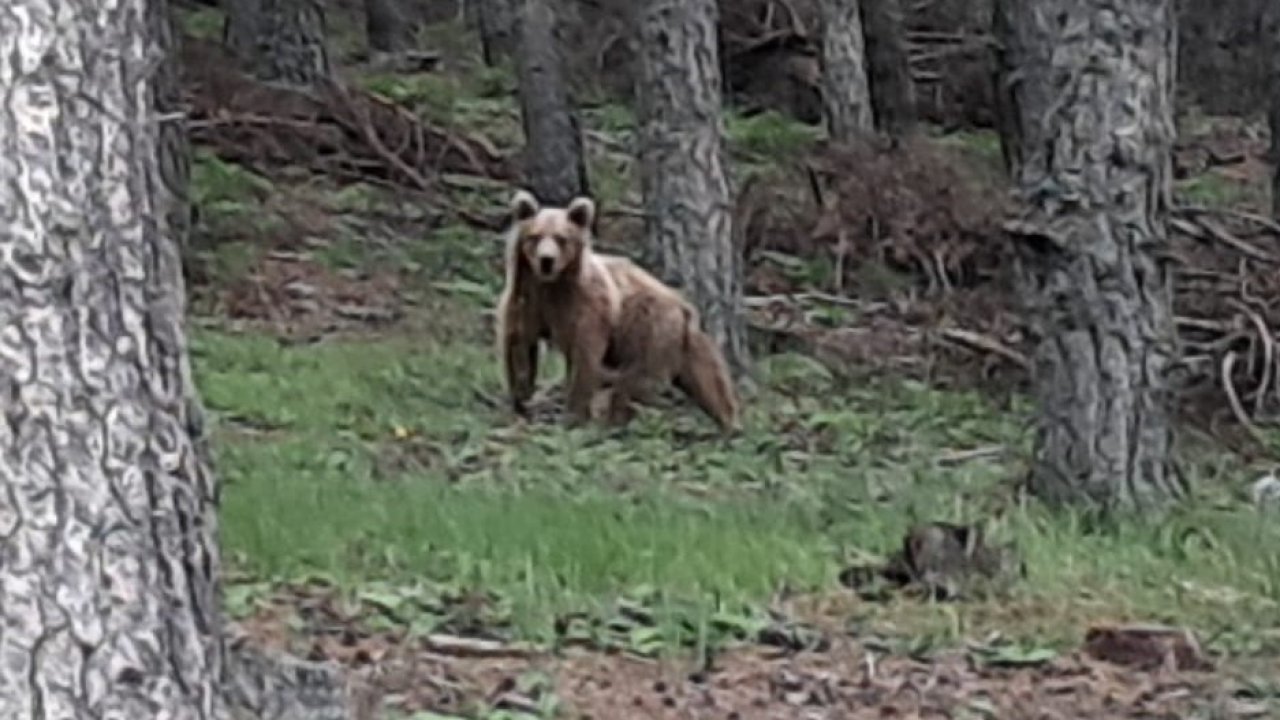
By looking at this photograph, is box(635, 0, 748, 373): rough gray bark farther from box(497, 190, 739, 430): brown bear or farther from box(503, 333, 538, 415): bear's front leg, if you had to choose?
box(503, 333, 538, 415): bear's front leg

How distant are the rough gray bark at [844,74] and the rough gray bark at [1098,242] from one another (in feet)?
41.1

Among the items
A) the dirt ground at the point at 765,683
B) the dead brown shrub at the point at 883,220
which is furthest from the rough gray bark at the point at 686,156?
the dirt ground at the point at 765,683

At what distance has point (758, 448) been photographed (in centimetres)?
1347

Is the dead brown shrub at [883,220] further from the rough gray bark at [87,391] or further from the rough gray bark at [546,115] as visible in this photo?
the rough gray bark at [87,391]

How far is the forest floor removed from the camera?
24.3 ft

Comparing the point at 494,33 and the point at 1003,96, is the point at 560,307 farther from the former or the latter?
the point at 494,33

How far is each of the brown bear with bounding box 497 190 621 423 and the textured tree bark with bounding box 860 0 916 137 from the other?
10.4 meters

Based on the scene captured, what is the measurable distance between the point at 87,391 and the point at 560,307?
10018mm

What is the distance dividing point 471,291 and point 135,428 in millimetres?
14014

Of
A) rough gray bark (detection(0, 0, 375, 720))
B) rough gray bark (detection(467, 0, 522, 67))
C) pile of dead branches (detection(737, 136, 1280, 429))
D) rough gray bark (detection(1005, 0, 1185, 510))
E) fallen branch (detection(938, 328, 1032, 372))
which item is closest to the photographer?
rough gray bark (detection(0, 0, 375, 720))

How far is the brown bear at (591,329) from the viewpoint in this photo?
47.5 ft

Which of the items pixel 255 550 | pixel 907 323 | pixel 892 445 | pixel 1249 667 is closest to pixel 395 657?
pixel 255 550

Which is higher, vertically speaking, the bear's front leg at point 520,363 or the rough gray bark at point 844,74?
the rough gray bark at point 844,74

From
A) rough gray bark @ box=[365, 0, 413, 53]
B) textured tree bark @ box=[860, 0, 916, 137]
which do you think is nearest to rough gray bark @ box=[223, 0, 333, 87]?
rough gray bark @ box=[365, 0, 413, 53]
